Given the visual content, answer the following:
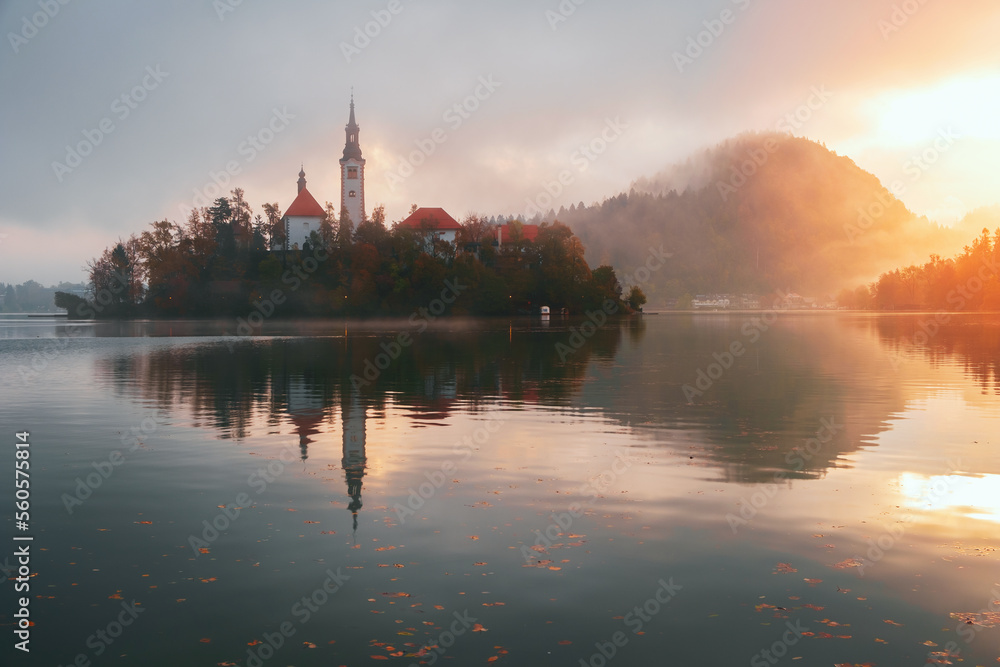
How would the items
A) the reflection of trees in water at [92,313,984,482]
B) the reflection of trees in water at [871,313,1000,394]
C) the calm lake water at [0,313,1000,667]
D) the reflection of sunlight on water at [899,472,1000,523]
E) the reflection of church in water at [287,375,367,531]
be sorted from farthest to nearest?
1. the reflection of trees in water at [871,313,1000,394]
2. the reflection of trees in water at [92,313,984,482]
3. the reflection of church in water at [287,375,367,531]
4. the reflection of sunlight on water at [899,472,1000,523]
5. the calm lake water at [0,313,1000,667]

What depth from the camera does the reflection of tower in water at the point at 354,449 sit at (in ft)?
50.4

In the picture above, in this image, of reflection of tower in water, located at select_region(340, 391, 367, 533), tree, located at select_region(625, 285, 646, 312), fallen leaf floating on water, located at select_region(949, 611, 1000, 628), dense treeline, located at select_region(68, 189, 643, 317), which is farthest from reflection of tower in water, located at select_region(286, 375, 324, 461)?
tree, located at select_region(625, 285, 646, 312)

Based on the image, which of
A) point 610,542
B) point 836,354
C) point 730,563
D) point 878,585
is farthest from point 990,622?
→ point 836,354

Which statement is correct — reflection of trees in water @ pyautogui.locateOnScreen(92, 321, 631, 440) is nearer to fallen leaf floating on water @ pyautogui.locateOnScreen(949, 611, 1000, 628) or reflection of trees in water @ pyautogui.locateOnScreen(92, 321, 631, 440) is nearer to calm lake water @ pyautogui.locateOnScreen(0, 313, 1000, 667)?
calm lake water @ pyautogui.locateOnScreen(0, 313, 1000, 667)

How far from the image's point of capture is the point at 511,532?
1278cm

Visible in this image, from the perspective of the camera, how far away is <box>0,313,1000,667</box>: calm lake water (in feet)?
29.3

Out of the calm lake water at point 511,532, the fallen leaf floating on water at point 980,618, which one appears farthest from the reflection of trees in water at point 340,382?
the fallen leaf floating on water at point 980,618

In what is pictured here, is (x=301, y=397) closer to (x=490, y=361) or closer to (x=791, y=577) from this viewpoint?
(x=490, y=361)

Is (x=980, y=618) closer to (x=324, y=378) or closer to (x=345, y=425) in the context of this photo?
(x=345, y=425)

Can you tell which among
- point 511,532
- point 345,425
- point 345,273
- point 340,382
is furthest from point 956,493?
point 345,273

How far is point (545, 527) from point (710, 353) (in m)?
47.0

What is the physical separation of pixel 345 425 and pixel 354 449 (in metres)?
4.14

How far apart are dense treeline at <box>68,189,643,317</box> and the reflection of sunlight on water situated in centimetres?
15164

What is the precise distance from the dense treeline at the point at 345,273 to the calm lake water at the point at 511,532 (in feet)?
458
